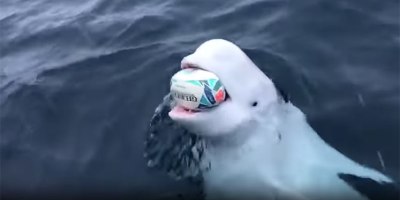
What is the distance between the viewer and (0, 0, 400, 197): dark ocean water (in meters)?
6.13

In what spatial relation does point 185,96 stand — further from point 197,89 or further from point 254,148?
point 254,148

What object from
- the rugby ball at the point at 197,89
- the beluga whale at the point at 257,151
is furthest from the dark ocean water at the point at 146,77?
the rugby ball at the point at 197,89

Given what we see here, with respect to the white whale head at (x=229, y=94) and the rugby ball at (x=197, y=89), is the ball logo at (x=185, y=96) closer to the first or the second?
the rugby ball at (x=197, y=89)

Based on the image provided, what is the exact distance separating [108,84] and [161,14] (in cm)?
210

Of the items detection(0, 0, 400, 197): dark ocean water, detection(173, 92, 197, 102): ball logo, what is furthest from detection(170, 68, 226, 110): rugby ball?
detection(0, 0, 400, 197): dark ocean water

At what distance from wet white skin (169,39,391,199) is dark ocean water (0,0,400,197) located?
1.18 feet

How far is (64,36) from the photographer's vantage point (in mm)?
9391

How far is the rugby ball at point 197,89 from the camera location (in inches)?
204

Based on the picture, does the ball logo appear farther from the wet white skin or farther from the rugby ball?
the wet white skin

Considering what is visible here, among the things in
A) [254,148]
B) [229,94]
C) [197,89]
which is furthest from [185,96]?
[254,148]

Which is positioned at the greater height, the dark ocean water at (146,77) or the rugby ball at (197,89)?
the rugby ball at (197,89)

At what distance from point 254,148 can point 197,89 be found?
0.92 m

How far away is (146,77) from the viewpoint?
758cm

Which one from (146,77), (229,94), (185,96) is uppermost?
(185,96)
